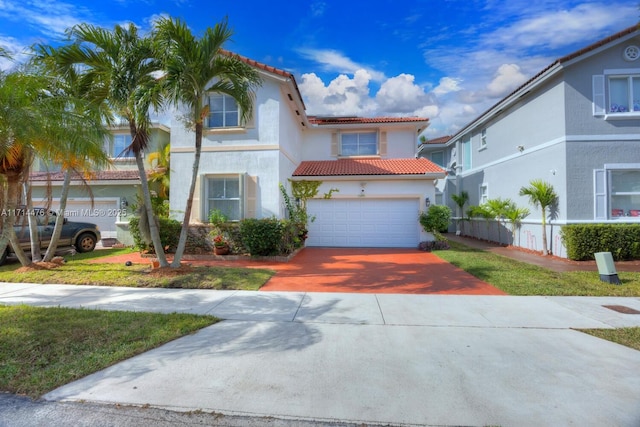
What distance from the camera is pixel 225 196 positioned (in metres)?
12.3

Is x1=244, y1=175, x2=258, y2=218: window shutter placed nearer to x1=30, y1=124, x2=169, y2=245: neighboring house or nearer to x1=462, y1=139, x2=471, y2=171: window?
x1=30, y1=124, x2=169, y2=245: neighboring house

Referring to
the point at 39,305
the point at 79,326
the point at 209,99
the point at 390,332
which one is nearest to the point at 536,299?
the point at 390,332

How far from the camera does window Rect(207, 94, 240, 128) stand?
12398mm

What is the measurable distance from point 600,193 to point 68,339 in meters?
15.1

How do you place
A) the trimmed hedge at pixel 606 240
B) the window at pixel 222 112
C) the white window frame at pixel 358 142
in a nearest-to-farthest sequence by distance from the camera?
the trimmed hedge at pixel 606 240, the window at pixel 222 112, the white window frame at pixel 358 142

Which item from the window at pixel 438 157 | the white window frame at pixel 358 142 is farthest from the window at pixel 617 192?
the window at pixel 438 157

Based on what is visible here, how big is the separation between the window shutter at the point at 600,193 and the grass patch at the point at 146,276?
→ 37.2ft

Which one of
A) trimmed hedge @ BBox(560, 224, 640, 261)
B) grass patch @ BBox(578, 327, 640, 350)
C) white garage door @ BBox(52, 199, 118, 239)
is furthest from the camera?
white garage door @ BBox(52, 199, 118, 239)

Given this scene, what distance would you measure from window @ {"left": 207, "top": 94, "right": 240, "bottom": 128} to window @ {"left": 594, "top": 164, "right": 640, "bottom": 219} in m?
13.3

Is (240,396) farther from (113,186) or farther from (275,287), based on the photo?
(113,186)

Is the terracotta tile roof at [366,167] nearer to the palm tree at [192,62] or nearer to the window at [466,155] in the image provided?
the palm tree at [192,62]

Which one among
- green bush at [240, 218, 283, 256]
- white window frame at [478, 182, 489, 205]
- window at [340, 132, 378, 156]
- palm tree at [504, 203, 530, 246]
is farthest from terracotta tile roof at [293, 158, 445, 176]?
white window frame at [478, 182, 489, 205]

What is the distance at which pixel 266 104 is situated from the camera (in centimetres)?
1213

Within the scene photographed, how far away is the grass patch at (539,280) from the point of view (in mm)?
7137
